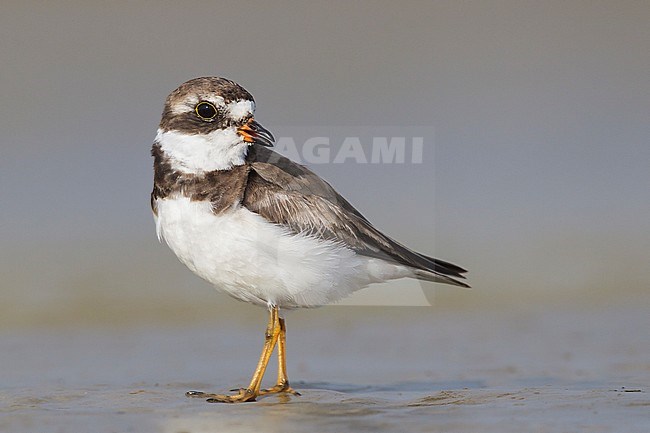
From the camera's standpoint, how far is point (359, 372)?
798cm

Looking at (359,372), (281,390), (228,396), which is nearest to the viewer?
(228,396)

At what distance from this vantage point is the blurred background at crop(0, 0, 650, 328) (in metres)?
10.9

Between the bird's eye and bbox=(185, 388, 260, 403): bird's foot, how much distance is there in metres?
1.66

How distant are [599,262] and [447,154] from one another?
2928mm

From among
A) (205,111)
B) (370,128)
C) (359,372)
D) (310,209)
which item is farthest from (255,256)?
(370,128)

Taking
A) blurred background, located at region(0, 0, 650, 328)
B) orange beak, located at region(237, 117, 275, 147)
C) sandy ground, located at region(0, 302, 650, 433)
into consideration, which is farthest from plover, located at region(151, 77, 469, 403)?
blurred background, located at region(0, 0, 650, 328)

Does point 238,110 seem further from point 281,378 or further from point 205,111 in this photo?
point 281,378

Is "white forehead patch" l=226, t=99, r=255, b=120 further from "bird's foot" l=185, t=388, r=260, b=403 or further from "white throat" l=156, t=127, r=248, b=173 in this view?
"bird's foot" l=185, t=388, r=260, b=403

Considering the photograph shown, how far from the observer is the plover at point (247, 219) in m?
6.76

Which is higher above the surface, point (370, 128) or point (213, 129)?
point (370, 128)

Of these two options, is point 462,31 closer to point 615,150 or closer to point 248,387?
point 615,150

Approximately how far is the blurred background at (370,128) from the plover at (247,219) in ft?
10.1

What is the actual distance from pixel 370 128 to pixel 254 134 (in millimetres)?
6754

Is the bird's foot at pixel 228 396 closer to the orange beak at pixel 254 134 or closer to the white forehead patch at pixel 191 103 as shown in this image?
the orange beak at pixel 254 134
